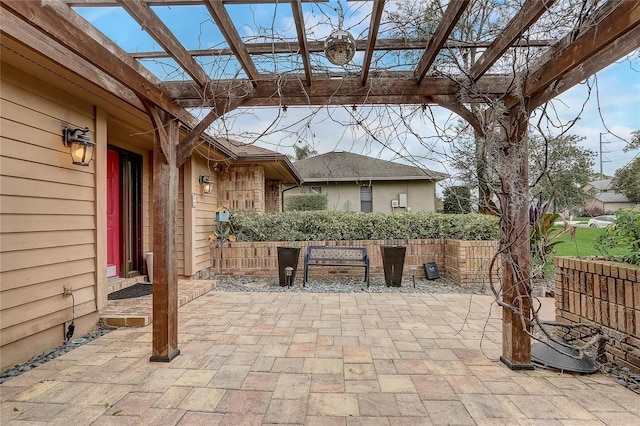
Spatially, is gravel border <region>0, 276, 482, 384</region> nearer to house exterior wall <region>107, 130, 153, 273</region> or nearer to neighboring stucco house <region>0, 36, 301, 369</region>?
house exterior wall <region>107, 130, 153, 273</region>

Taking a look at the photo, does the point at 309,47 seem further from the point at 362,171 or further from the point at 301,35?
the point at 362,171

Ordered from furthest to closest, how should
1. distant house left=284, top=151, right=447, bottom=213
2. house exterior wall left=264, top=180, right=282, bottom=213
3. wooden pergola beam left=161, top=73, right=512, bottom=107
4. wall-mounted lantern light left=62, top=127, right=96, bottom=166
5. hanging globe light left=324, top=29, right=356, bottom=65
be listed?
distant house left=284, top=151, right=447, bottom=213 → house exterior wall left=264, top=180, right=282, bottom=213 → wall-mounted lantern light left=62, top=127, right=96, bottom=166 → wooden pergola beam left=161, top=73, right=512, bottom=107 → hanging globe light left=324, top=29, right=356, bottom=65

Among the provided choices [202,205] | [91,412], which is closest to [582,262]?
[91,412]

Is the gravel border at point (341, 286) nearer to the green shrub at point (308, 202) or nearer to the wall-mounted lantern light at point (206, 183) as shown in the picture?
the wall-mounted lantern light at point (206, 183)

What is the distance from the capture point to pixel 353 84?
2592mm

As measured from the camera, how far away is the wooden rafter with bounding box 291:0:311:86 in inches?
67.1

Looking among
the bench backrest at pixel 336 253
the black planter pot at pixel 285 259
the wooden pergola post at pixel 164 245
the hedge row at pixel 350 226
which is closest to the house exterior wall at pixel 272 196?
the hedge row at pixel 350 226

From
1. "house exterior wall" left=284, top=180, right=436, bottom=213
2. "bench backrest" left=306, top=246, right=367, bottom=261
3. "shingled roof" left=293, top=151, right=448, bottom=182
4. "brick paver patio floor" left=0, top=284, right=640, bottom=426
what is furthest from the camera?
"house exterior wall" left=284, top=180, right=436, bottom=213

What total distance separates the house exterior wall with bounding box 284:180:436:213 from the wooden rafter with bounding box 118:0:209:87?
1135 centimetres

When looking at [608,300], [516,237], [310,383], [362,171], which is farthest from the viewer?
[362,171]

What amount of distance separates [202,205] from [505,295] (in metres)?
5.23

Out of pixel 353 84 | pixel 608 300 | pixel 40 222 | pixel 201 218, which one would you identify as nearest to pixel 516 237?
pixel 608 300

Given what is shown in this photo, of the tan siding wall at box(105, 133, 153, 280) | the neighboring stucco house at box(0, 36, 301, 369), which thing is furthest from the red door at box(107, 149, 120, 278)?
the tan siding wall at box(105, 133, 153, 280)

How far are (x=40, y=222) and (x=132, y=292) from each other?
190cm
